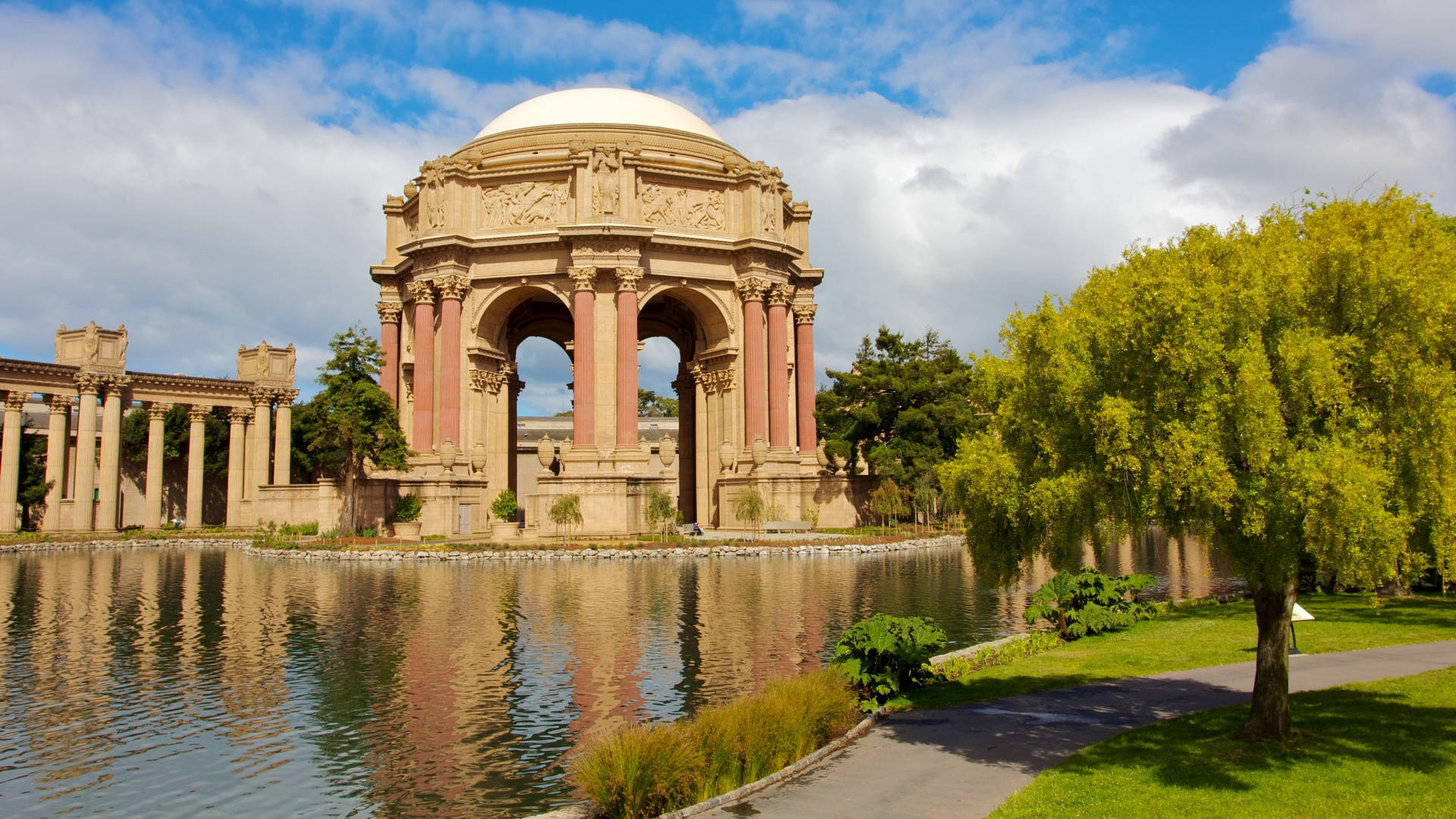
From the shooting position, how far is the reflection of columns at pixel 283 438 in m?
67.3

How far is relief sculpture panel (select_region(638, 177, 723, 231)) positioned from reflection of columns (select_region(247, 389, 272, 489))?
30.3 meters

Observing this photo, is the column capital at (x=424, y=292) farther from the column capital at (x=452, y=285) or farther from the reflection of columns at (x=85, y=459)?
the reflection of columns at (x=85, y=459)

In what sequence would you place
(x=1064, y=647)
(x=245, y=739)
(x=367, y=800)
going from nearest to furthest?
(x=367, y=800) → (x=245, y=739) → (x=1064, y=647)

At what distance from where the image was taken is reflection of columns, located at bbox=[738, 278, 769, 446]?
5553 cm

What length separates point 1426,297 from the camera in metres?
9.74

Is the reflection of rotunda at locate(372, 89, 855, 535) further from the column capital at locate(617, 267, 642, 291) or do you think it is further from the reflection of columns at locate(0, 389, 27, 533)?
the reflection of columns at locate(0, 389, 27, 533)

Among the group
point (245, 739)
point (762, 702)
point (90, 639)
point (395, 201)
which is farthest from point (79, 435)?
point (762, 702)

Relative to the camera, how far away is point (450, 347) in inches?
2147

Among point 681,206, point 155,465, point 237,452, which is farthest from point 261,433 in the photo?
point 681,206

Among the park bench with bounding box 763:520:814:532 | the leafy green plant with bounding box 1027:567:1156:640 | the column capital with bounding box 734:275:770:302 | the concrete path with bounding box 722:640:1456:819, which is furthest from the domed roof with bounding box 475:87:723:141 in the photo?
the concrete path with bounding box 722:640:1456:819

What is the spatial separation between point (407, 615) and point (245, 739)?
10.4 meters

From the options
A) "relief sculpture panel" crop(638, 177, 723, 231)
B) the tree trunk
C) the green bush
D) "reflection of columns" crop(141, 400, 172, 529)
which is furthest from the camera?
"reflection of columns" crop(141, 400, 172, 529)

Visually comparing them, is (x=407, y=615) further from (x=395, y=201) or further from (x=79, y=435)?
(x=79, y=435)

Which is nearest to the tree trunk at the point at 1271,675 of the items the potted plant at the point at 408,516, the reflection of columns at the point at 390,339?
the potted plant at the point at 408,516
